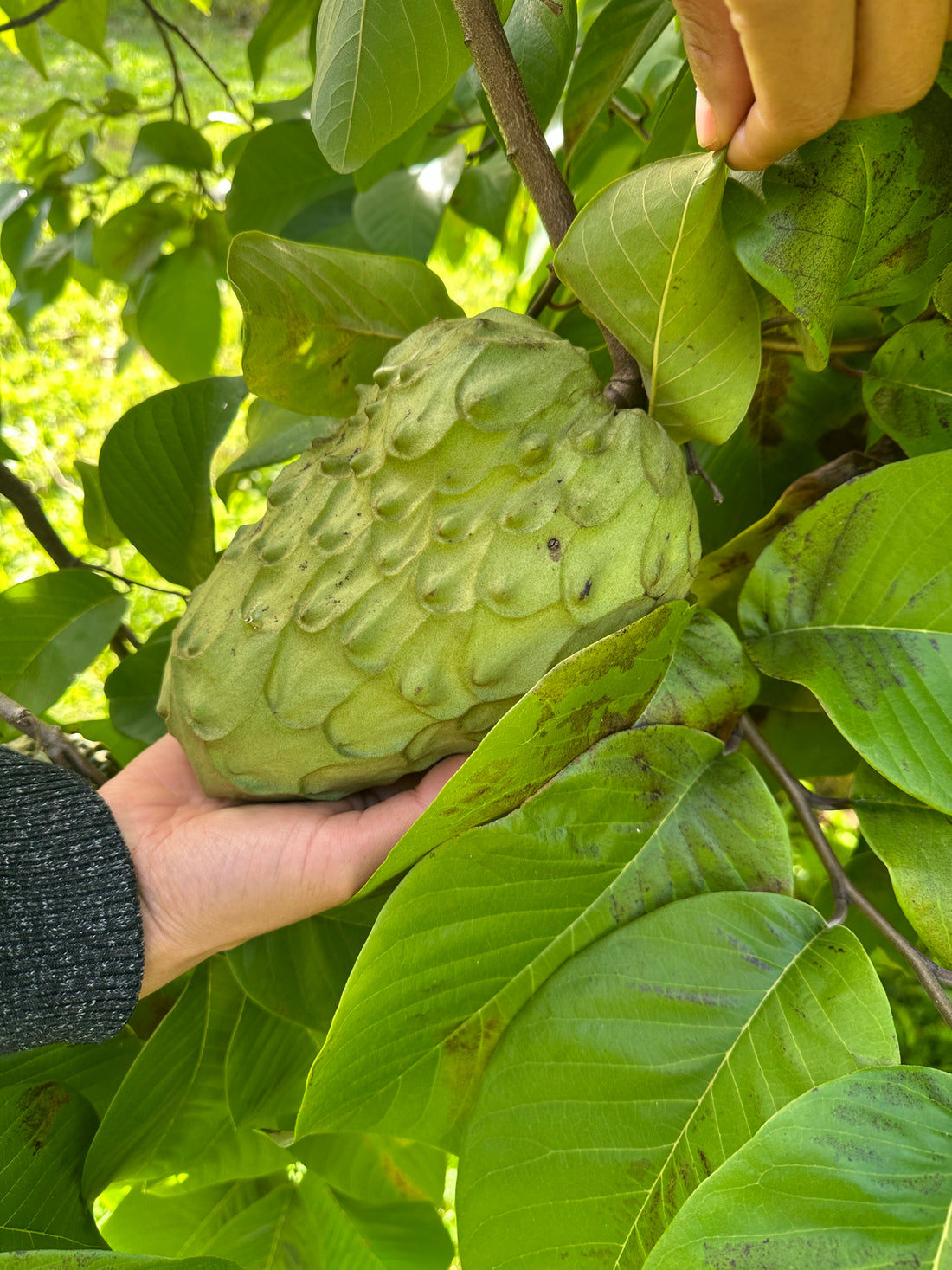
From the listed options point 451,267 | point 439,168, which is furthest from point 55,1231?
point 451,267

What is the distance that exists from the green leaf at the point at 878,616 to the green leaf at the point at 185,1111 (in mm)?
578

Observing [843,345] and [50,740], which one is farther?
[50,740]

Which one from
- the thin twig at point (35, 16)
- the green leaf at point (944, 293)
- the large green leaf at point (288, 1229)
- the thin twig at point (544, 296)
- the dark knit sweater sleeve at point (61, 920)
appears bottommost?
the large green leaf at point (288, 1229)

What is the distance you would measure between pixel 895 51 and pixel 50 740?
76 centimetres

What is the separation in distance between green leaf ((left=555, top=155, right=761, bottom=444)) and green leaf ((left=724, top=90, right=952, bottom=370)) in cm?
3

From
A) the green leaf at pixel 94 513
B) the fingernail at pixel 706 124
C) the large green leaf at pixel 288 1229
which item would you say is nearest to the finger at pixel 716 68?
the fingernail at pixel 706 124

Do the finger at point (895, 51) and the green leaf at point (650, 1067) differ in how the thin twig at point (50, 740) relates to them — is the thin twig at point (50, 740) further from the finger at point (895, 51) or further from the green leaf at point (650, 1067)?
the finger at point (895, 51)

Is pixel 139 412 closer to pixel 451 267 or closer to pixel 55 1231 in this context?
pixel 55 1231

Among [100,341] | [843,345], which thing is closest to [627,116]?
[843,345]

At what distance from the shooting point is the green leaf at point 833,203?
0.51 meters

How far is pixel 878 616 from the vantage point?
62 cm

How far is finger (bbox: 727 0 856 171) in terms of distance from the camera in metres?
0.39

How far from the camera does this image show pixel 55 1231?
0.72 metres

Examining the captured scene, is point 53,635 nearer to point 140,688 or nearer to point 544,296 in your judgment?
point 140,688
